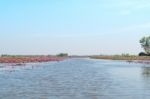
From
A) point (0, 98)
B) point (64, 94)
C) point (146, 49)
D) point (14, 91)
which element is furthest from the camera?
point (146, 49)

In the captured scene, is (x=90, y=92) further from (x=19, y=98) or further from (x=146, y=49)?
(x=146, y=49)

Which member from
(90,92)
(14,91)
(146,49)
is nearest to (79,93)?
(90,92)

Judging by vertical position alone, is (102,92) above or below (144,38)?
below

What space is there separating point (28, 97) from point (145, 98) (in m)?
6.01

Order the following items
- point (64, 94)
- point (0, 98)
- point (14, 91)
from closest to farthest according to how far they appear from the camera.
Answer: point (0, 98)
point (64, 94)
point (14, 91)

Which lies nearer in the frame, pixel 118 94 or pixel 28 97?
pixel 28 97

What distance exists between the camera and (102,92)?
21688 mm

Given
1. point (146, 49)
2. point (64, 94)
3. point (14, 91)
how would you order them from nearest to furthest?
point (64, 94) → point (14, 91) → point (146, 49)

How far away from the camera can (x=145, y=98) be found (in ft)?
62.1

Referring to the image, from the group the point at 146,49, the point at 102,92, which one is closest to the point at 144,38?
the point at 146,49

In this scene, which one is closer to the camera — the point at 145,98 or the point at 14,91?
the point at 145,98

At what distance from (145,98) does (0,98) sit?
7347mm

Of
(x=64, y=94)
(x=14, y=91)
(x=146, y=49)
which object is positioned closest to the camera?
(x=64, y=94)

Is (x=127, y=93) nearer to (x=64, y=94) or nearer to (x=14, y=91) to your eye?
(x=64, y=94)
